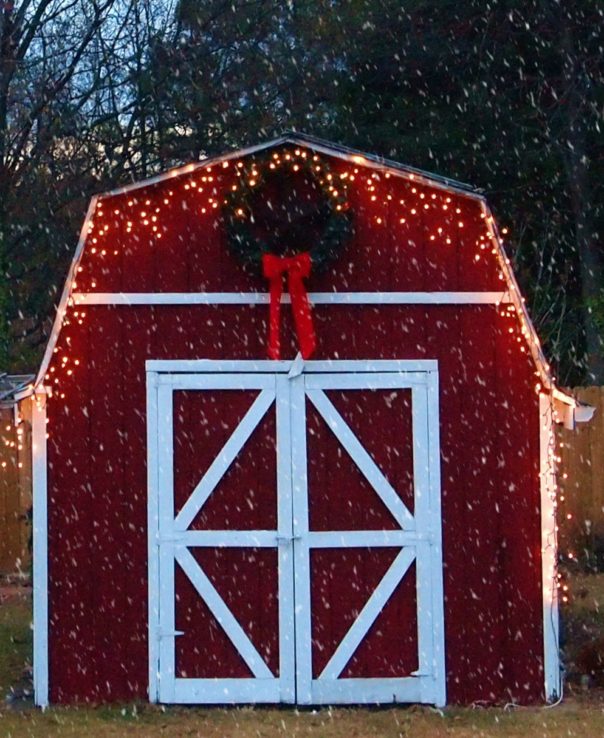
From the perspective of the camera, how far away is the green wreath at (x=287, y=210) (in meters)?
8.47

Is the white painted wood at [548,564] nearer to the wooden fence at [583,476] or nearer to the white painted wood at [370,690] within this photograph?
the white painted wood at [370,690]

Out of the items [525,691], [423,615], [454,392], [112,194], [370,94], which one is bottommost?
[525,691]

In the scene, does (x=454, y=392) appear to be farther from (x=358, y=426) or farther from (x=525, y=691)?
(x=525, y=691)

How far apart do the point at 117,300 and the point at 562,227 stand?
13.6 m

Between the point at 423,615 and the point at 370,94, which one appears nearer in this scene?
the point at 423,615

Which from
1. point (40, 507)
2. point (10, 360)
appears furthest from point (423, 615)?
point (10, 360)

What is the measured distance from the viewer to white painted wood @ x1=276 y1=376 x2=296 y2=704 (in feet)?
28.1

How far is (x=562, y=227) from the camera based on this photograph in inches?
828

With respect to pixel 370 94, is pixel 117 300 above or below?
below

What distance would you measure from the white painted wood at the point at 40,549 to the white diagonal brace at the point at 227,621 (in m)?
0.89

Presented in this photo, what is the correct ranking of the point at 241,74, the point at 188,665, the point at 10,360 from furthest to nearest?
1. the point at 241,74
2. the point at 10,360
3. the point at 188,665

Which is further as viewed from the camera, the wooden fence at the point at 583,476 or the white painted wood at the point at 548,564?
the wooden fence at the point at 583,476

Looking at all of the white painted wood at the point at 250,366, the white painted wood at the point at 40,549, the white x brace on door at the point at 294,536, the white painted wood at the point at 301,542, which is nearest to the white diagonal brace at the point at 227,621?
the white x brace on door at the point at 294,536

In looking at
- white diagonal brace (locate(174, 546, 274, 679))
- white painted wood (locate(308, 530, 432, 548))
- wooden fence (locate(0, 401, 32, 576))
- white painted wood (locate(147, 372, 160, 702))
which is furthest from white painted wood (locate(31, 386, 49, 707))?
wooden fence (locate(0, 401, 32, 576))
